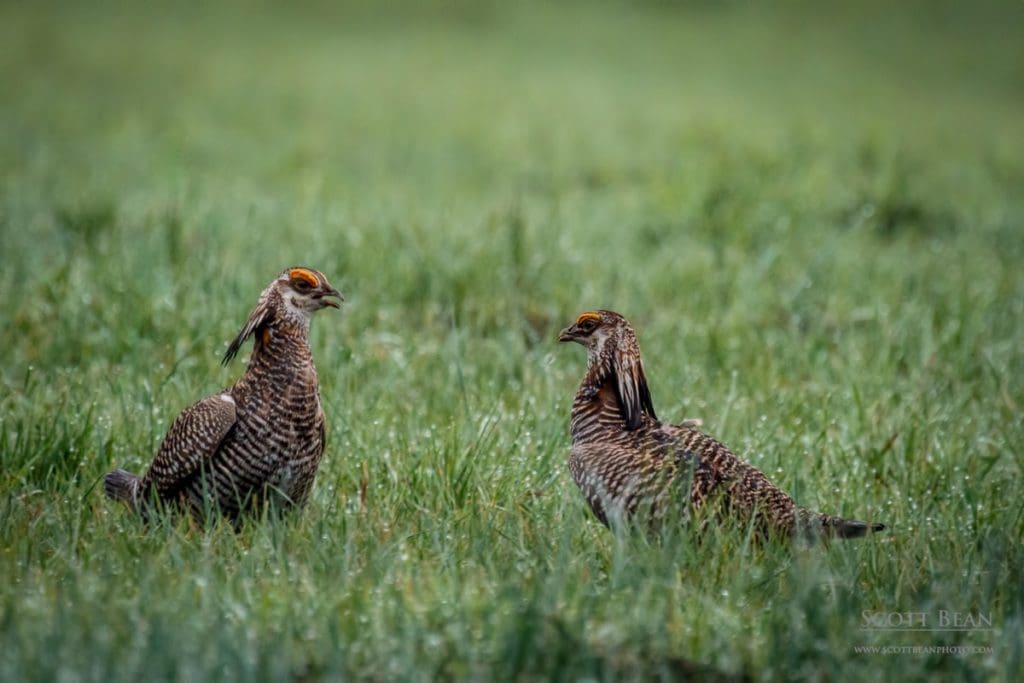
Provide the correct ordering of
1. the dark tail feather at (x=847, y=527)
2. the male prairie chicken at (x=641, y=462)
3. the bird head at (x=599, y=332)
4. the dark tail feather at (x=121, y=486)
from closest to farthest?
the dark tail feather at (x=847, y=527) < the male prairie chicken at (x=641, y=462) < the dark tail feather at (x=121, y=486) < the bird head at (x=599, y=332)

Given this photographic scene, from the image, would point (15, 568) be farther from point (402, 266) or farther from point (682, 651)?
point (402, 266)

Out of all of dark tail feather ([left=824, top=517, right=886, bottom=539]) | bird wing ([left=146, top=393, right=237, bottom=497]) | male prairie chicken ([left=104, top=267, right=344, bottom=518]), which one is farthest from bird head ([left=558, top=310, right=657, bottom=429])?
bird wing ([left=146, top=393, right=237, bottom=497])

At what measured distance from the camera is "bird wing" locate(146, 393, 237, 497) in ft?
13.8

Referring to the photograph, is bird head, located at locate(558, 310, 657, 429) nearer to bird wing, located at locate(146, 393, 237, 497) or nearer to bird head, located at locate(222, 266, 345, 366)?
bird head, located at locate(222, 266, 345, 366)

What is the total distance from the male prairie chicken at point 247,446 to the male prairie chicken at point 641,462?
0.87 m

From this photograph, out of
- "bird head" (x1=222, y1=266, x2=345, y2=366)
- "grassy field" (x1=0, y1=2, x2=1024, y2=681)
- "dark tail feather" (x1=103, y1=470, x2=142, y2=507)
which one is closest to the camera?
"grassy field" (x1=0, y1=2, x2=1024, y2=681)

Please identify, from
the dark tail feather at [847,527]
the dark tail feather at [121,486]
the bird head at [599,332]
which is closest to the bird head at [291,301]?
the dark tail feather at [121,486]

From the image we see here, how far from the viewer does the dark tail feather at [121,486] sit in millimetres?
4367

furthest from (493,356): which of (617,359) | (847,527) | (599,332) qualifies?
(847,527)

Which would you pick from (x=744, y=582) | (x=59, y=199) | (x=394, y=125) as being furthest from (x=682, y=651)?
(x=394, y=125)

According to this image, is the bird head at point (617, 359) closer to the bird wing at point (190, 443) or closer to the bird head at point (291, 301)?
the bird head at point (291, 301)

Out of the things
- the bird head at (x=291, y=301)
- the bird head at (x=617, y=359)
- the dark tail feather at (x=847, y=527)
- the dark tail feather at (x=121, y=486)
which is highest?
the bird head at (x=291, y=301)

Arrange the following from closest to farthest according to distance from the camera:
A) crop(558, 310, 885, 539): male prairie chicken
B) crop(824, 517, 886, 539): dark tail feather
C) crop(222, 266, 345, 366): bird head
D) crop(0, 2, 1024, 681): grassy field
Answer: crop(0, 2, 1024, 681): grassy field
crop(824, 517, 886, 539): dark tail feather
crop(558, 310, 885, 539): male prairie chicken
crop(222, 266, 345, 366): bird head

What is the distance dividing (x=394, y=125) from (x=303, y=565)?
10068 mm
